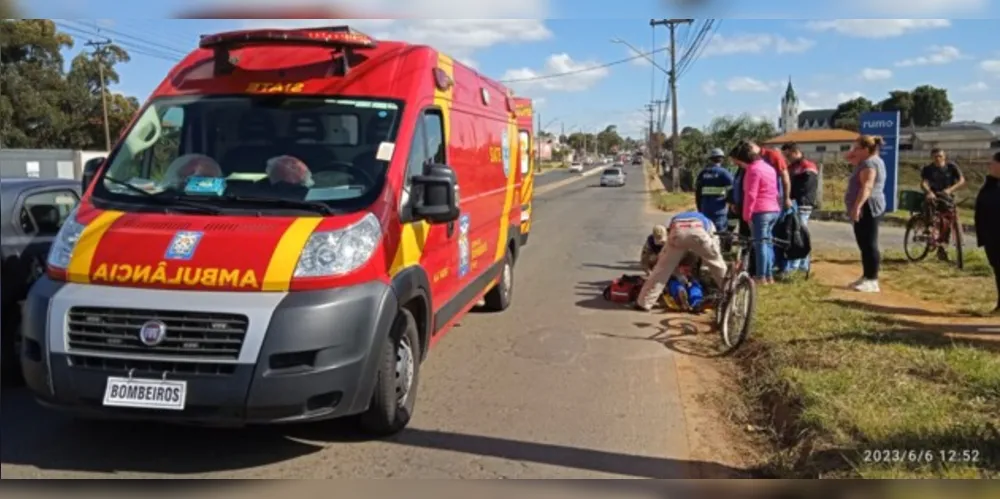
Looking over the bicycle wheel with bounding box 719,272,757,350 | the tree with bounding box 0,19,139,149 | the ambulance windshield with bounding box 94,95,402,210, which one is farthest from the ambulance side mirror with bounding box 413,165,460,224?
the tree with bounding box 0,19,139,149

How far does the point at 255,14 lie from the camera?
5094 millimetres

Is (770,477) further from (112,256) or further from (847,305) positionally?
(847,305)

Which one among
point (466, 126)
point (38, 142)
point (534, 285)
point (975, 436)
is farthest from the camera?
point (38, 142)

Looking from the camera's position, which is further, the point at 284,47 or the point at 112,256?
the point at 284,47

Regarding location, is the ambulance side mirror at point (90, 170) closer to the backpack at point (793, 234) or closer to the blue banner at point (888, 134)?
the backpack at point (793, 234)

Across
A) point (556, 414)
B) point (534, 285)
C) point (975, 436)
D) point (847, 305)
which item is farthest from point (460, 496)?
point (534, 285)

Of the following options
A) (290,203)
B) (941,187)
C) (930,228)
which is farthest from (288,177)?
(941,187)

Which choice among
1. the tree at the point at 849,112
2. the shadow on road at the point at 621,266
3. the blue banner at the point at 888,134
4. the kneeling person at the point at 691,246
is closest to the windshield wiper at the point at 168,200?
the kneeling person at the point at 691,246

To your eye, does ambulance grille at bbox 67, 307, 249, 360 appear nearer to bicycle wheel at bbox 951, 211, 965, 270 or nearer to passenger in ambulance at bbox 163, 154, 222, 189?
passenger in ambulance at bbox 163, 154, 222, 189

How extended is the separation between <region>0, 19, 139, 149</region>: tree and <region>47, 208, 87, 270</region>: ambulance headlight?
14.6 metres

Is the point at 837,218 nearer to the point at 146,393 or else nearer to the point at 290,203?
the point at 290,203

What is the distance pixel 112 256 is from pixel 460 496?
2.18 m

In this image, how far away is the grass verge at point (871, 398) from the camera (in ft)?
14.0

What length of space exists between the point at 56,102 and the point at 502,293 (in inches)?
1310
